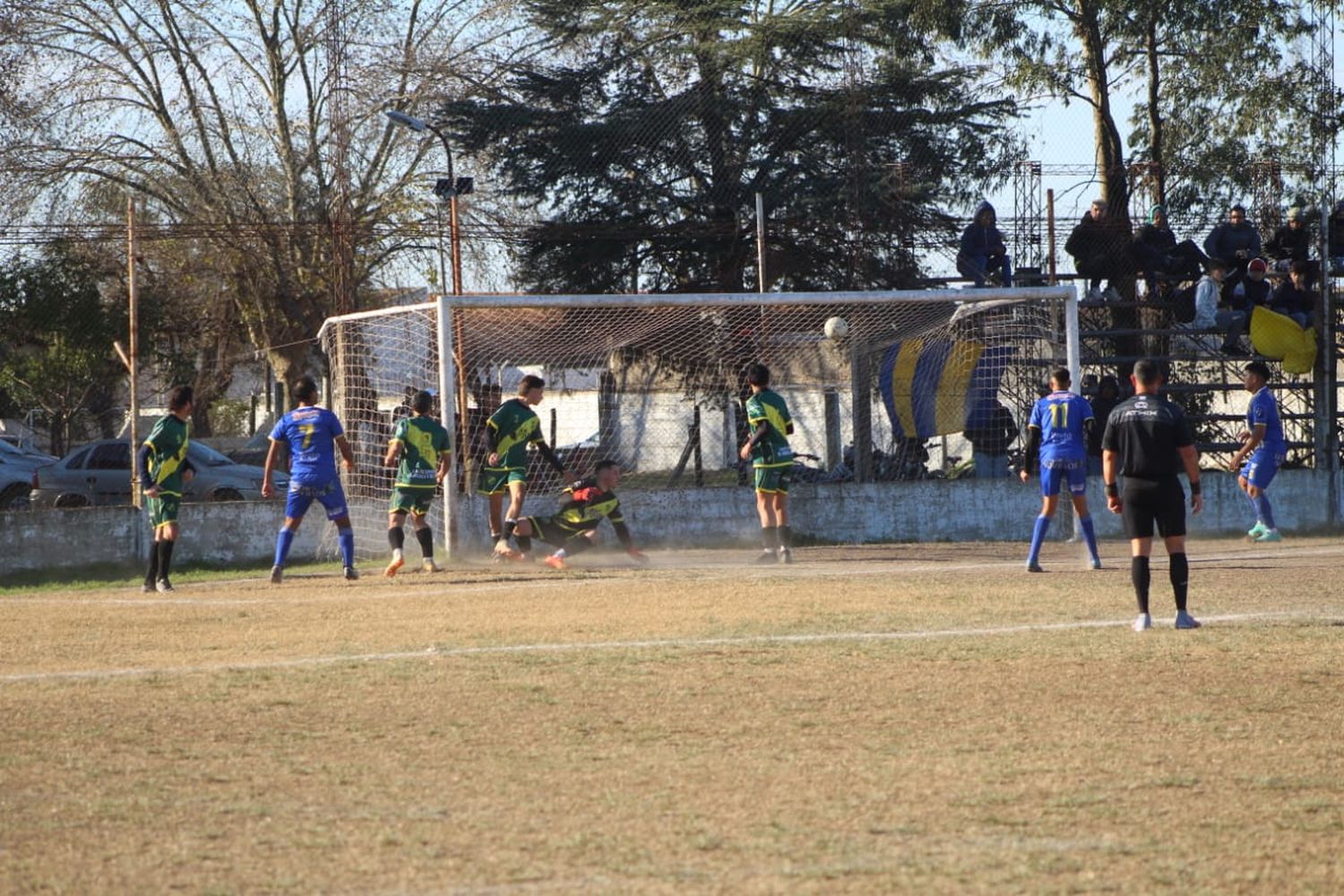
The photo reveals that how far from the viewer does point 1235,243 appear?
20.3m

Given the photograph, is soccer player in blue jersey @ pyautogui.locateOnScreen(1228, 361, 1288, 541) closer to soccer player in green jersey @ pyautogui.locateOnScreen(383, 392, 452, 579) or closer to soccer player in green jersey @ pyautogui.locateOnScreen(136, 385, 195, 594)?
soccer player in green jersey @ pyautogui.locateOnScreen(383, 392, 452, 579)

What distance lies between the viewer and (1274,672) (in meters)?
8.30

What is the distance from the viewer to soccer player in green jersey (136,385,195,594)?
547 inches

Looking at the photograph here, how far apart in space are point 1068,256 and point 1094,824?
16.0 meters

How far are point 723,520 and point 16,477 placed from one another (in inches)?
505

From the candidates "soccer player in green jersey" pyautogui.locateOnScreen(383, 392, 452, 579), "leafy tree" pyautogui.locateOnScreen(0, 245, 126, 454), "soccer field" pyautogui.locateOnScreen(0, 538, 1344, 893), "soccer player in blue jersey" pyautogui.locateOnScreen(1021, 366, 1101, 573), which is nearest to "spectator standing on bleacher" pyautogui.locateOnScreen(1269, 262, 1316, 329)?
"soccer player in blue jersey" pyautogui.locateOnScreen(1021, 366, 1101, 573)

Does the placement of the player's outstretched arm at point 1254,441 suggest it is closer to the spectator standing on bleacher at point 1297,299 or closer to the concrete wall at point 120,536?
the spectator standing on bleacher at point 1297,299

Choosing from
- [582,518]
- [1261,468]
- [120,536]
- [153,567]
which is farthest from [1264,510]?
[120,536]

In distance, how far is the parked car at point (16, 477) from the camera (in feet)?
81.3

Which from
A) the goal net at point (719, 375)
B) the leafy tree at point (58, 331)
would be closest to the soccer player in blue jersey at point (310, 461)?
the goal net at point (719, 375)

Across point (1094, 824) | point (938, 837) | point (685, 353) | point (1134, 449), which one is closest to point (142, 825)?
point (938, 837)

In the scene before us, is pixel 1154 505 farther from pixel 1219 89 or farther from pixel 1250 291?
pixel 1219 89

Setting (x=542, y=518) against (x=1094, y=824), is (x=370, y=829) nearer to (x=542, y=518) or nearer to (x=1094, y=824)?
(x=1094, y=824)

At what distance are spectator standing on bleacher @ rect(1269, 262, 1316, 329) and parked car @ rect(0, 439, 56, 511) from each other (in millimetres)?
17907
